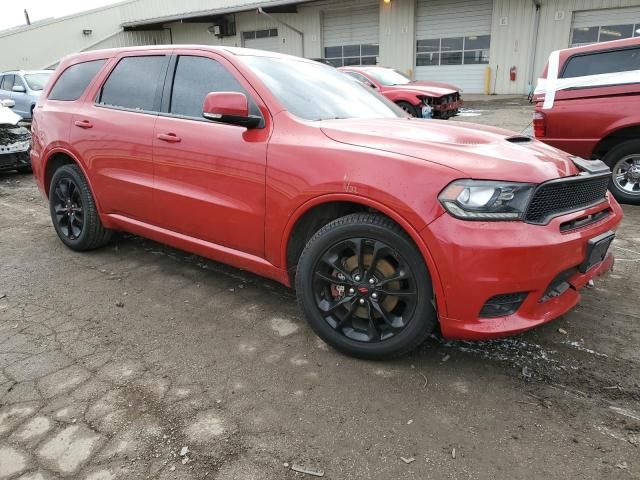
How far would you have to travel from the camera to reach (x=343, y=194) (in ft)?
8.67

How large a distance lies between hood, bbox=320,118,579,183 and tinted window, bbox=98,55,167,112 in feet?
4.94

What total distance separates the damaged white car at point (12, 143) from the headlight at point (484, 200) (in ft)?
26.3

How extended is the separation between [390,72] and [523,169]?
38.7 feet

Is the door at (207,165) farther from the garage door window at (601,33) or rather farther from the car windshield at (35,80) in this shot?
the garage door window at (601,33)

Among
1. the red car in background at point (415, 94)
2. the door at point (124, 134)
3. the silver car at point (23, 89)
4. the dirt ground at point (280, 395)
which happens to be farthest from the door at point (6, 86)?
the dirt ground at point (280, 395)

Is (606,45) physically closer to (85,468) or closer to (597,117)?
(597,117)

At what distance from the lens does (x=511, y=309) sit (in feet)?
7.97

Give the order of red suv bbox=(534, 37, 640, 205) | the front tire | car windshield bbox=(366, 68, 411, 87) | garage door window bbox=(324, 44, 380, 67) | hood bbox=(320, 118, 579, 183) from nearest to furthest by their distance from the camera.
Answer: hood bbox=(320, 118, 579, 183), the front tire, red suv bbox=(534, 37, 640, 205), car windshield bbox=(366, 68, 411, 87), garage door window bbox=(324, 44, 380, 67)

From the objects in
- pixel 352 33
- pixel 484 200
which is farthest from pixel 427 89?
pixel 352 33

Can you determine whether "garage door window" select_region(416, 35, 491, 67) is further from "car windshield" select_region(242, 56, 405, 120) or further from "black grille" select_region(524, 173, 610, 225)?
"black grille" select_region(524, 173, 610, 225)

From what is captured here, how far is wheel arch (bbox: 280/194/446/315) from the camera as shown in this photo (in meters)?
2.42

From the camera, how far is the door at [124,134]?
12.1 ft

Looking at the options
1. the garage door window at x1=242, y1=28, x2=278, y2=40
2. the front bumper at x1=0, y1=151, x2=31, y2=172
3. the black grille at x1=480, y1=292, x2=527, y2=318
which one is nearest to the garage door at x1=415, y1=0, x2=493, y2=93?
the garage door window at x1=242, y1=28, x2=278, y2=40

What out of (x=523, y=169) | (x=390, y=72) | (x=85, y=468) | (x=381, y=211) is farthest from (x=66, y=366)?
(x=390, y=72)
